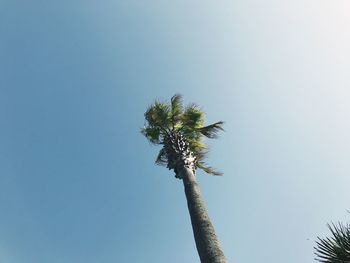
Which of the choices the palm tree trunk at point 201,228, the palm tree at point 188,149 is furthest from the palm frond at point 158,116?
the palm tree trunk at point 201,228

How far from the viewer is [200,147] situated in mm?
15359

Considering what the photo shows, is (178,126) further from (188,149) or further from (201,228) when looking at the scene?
(201,228)

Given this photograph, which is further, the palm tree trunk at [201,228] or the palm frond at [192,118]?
the palm frond at [192,118]

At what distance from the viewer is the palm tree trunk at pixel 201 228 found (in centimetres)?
781

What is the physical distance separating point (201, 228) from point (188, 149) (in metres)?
4.41

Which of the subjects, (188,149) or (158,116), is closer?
(188,149)

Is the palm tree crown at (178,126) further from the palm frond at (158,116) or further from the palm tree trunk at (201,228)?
the palm tree trunk at (201,228)

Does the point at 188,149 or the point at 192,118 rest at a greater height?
the point at 192,118

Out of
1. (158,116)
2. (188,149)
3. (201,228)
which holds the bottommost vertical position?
(201,228)

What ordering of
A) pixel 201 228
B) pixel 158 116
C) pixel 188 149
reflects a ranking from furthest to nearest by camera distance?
pixel 158 116 → pixel 188 149 → pixel 201 228

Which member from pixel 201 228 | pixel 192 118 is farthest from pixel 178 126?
pixel 201 228

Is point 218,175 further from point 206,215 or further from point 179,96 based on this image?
point 206,215

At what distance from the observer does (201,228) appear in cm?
862

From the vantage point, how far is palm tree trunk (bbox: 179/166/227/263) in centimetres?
781
